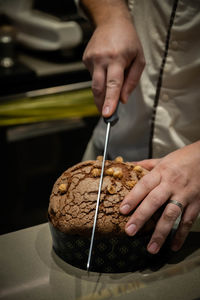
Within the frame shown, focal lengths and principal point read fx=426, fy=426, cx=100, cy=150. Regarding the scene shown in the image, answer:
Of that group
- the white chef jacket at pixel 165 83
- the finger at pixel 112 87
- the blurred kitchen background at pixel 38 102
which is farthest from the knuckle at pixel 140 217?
the blurred kitchen background at pixel 38 102

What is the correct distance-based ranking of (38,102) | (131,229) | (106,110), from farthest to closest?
1. (38,102)
2. (106,110)
3. (131,229)

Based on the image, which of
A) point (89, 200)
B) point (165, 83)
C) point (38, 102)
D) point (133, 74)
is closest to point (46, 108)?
point (38, 102)

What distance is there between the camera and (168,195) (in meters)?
1.02

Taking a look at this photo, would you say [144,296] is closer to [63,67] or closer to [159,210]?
[159,210]

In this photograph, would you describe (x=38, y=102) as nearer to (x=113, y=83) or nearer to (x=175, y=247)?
(x=113, y=83)

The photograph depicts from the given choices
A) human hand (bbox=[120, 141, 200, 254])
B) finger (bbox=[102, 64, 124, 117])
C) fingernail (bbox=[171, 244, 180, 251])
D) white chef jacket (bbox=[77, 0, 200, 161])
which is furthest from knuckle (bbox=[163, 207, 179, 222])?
white chef jacket (bbox=[77, 0, 200, 161])

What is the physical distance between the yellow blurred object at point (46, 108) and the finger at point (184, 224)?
58.1 inches

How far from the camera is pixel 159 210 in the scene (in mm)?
1058

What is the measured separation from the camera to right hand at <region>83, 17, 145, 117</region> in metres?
1.14

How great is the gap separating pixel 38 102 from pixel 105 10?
1.15m

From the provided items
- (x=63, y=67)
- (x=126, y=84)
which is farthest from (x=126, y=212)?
(x=63, y=67)

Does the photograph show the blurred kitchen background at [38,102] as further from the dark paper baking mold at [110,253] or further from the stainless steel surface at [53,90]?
the dark paper baking mold at [110,253]

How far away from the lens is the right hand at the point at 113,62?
3.73 feet

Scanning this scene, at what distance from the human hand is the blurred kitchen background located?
1.45 m
